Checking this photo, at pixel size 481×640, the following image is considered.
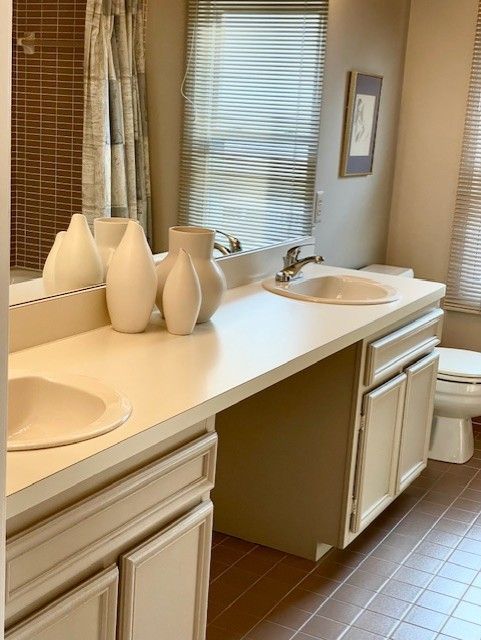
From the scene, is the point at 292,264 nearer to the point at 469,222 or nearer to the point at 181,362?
the point at 181,362

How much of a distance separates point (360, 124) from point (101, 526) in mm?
2894

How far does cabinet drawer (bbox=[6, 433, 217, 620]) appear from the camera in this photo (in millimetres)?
1460

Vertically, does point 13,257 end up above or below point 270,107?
below

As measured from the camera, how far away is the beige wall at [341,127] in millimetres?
3764

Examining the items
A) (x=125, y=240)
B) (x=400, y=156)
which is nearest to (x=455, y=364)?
(x=400, y=156)

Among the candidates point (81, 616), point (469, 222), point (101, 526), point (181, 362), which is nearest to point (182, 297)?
point (181, 362)

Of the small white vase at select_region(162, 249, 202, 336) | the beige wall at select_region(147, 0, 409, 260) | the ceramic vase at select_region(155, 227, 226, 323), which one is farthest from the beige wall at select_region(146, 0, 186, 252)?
the small white vase at select_region(162, 249, 202, 336)

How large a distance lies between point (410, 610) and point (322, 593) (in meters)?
0.27

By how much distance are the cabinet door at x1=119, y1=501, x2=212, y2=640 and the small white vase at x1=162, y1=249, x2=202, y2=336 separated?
59 cm

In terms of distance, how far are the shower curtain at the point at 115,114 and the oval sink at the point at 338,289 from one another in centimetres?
73

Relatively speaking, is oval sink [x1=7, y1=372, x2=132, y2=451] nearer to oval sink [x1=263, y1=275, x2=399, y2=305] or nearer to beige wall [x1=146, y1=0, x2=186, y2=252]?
beige wall [x1=146, y1=0, x2=186, y2=252]

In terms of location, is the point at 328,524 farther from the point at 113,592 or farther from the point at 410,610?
the point at 113,592

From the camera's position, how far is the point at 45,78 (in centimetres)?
214

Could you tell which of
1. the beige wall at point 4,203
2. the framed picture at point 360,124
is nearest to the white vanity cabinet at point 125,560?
the beige wall at point 4,203
